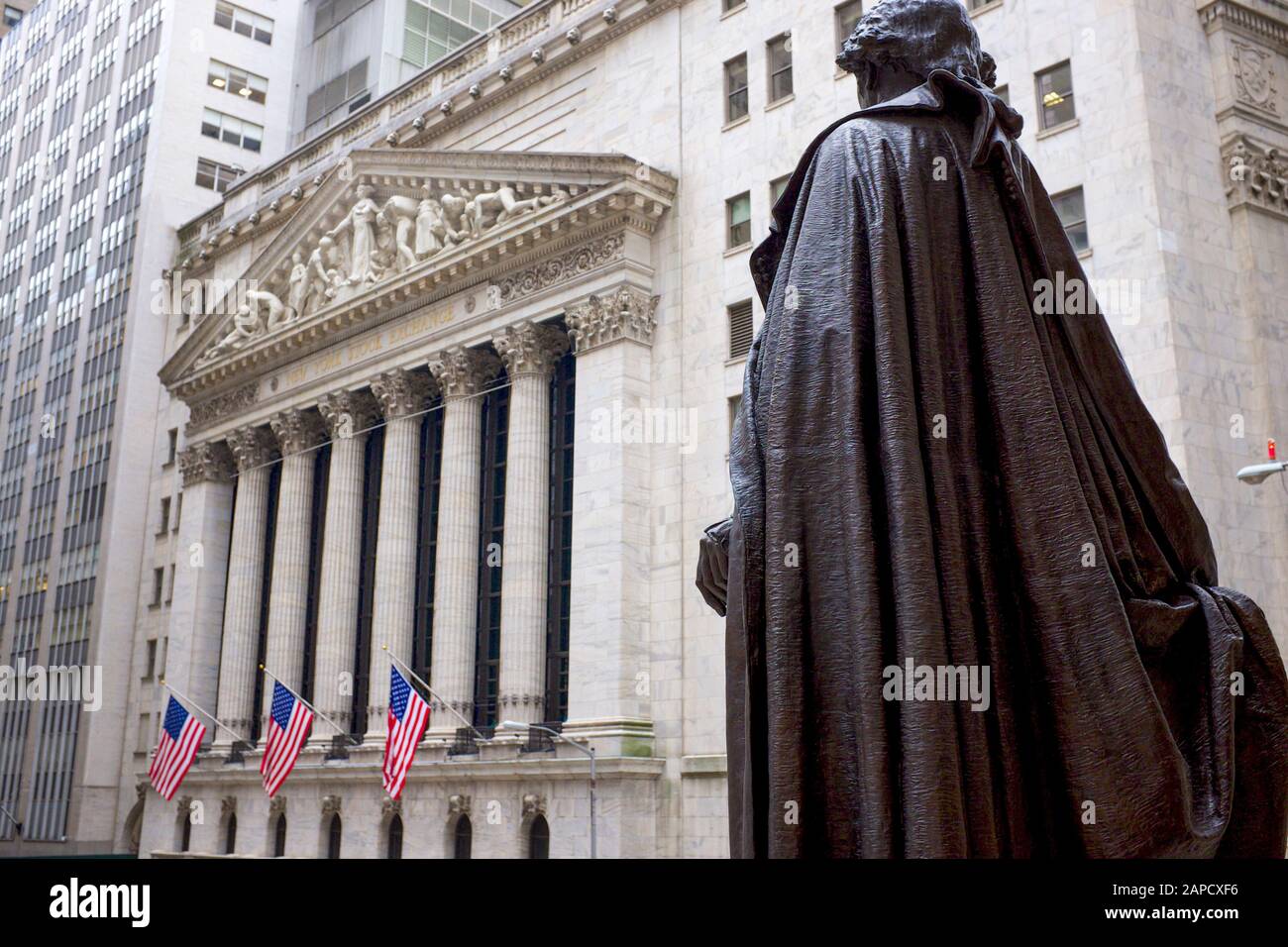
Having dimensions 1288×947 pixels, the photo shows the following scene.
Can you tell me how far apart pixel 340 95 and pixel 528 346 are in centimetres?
3468

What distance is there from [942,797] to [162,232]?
64.1 metres

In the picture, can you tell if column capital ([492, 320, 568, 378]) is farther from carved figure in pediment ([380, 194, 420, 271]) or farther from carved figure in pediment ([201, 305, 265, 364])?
carved figure in pediment ([201, 305, 265, 364])

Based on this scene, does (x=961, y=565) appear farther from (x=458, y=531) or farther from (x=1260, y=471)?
(x=458, y=531)

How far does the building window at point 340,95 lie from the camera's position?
6384cm

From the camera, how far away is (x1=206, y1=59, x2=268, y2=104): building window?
65125 mm

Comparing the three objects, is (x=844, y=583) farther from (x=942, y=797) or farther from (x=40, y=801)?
(x=40, y=801)

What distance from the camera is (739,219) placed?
34.3 metres

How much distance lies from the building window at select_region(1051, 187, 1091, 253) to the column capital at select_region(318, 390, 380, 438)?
25.4 metres

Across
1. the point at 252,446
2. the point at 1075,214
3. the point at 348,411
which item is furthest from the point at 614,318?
the point at 252,446

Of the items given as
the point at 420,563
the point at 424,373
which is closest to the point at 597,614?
the point at 420,563

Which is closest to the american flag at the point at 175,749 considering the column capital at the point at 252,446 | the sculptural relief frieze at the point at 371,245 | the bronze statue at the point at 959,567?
the column capital at the point at 252,446

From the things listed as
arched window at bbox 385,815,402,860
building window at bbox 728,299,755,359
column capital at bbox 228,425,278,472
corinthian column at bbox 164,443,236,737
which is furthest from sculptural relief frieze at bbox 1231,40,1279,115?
corinthian column at bbox 164,443,236,737

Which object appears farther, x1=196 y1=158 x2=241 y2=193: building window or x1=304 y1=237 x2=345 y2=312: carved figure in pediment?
x1=196 y1=158 x2=241 y2=193: building window

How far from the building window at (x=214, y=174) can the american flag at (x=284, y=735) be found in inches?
1481
